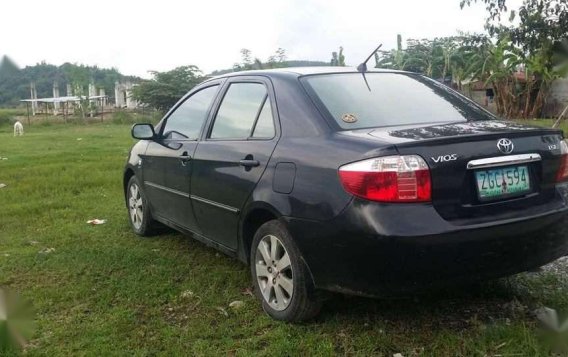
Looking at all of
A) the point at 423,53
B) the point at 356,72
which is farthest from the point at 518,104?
the point at 356,72

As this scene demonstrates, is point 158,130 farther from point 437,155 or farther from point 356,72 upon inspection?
point 437,155

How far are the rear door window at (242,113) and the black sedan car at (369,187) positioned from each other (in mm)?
13

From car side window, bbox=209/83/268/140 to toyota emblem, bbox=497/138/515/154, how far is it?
1455mm

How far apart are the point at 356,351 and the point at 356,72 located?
1810 mm

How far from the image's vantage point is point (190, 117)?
4.45 metres

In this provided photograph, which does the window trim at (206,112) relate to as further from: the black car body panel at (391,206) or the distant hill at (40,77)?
the distant hill at (40,77)

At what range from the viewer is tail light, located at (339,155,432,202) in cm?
252

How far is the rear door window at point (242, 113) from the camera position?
3488 mm

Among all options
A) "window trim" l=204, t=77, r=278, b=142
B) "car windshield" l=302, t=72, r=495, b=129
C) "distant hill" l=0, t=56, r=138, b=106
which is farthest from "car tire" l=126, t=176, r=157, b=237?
"distant hill" l=0, t=56, r=138, b=106

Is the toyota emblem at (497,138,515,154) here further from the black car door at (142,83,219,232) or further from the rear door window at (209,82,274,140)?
the black car door at (142,83,219,232)

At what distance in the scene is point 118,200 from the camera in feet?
23.5

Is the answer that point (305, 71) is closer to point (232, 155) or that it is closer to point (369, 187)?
point (232, 155)

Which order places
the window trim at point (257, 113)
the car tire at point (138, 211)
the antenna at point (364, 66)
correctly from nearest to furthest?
1. the window trim at point (257, 113)
2. the antenna at point (364, 66)
3. the car tire at point (138, 211)

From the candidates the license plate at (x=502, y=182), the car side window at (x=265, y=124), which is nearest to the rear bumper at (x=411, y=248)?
the license plate at (x=502, y=182)
